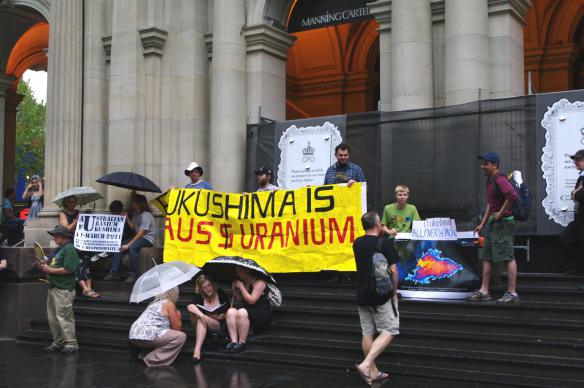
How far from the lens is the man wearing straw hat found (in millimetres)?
10719

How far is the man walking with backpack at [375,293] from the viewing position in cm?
786

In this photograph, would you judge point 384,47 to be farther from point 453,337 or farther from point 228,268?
point 453,337

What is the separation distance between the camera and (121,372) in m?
9.20

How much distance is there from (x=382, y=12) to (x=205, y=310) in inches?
268

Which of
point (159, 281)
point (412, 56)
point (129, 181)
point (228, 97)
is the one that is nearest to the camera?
point (159, 281)

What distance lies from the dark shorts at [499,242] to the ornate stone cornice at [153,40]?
370 inches

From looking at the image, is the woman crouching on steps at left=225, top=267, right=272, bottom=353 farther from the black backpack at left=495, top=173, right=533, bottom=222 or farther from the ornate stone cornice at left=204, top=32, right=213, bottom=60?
the ornate stone cornice at left=204, top=32, right=213, bottom=60

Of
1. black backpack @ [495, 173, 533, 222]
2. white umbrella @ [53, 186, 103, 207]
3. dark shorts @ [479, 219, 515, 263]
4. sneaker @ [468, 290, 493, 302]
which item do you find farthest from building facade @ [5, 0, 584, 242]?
sneaker @ [468, 290, 493, 302]

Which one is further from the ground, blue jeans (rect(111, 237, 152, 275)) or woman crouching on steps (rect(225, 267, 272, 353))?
blue jeans (rect(111, 237, 152, 275))

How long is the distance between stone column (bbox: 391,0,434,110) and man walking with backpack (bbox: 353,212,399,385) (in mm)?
5247

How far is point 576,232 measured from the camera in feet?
33.0

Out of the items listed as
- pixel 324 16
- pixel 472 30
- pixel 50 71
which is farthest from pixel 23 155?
pixel 472 30

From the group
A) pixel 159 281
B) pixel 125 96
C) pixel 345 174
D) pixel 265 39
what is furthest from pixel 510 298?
pixel 125 96

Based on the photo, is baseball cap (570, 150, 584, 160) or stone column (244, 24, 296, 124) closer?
baseball cap (570, 150, 584, 160)
